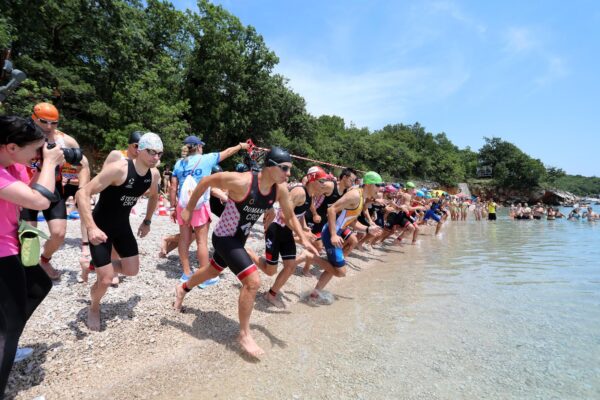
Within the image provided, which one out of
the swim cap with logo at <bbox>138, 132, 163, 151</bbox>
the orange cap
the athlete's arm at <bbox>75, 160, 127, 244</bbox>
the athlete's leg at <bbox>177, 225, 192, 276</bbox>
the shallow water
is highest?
the orange cap

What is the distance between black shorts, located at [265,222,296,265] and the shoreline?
2.40 ft

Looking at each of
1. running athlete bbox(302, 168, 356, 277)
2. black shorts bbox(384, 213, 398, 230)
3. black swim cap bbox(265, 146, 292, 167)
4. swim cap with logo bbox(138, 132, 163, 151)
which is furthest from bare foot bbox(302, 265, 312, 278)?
black shorts bbox(384, 213, 398, 230)

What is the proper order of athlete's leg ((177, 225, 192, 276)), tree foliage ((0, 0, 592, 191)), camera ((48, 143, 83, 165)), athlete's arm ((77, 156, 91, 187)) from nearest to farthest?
camera ((48, 143, 83, 165)) → athlete's arm ((77, 156, 91, 187)) → athlete's leg ((177, 225, 192, 276)) → tree foliage ((0, 0, 592, 191))

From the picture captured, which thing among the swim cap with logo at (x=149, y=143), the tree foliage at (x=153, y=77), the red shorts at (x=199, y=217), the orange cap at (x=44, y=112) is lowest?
the red shorts at (x=199, y=217)

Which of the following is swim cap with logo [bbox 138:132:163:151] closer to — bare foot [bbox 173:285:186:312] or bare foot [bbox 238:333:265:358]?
bare foot [bbox 173:285:186:312]

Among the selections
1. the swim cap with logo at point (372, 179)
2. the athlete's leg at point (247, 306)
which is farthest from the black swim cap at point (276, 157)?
the swim cap with logo at point (372, 179)

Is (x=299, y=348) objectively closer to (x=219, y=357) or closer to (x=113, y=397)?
(x=219, y=357)

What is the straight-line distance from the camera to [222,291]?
16.5ft

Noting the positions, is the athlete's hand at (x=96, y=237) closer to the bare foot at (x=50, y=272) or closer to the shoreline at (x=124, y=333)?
the shoreline at (x=124, y=333)

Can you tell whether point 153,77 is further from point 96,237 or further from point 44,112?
point 96,237

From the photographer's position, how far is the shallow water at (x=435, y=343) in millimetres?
2986

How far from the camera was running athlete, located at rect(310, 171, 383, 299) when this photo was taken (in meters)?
5.20

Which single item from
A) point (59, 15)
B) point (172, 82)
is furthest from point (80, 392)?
point (172, 82)

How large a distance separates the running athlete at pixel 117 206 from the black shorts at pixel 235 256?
102 cm
